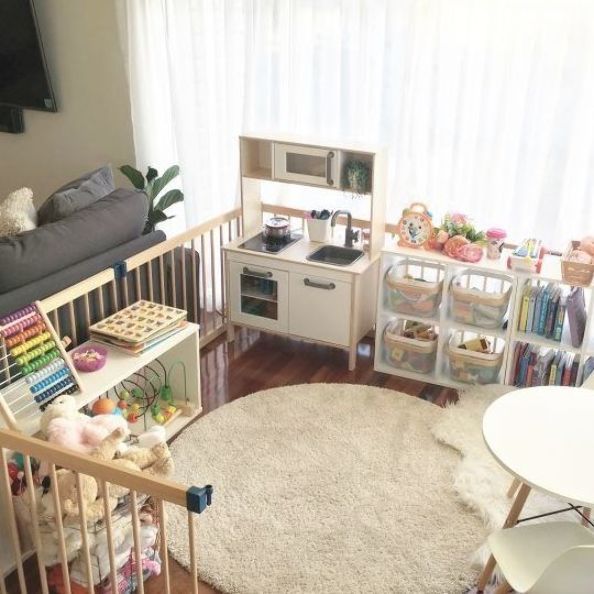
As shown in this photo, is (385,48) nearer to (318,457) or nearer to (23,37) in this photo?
(318,457)

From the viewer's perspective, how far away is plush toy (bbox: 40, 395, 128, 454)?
8.18 feet

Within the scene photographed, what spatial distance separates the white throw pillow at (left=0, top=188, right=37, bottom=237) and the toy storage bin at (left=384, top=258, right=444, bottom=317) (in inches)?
68.1

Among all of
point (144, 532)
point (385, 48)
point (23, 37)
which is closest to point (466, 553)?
point (144, 532)

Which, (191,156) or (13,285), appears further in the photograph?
(191,156)

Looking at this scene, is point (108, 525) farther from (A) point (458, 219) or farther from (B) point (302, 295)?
(A) point (458, 219)

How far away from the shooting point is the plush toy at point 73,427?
8.18 ft

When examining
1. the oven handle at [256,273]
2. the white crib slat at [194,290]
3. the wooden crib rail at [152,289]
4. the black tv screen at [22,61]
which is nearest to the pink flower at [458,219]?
the oven handle at [256,273]

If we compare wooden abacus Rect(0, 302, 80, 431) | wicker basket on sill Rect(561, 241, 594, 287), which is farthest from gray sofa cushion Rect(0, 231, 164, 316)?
wicker basket on sill Rect(561, 241, 594, 287)

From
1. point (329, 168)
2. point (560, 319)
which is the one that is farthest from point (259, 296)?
point (560, 319)

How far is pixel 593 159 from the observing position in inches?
141

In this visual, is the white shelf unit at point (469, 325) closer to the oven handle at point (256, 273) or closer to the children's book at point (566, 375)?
the children's book at point (566, 375)

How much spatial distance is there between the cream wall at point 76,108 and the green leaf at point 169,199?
551mm

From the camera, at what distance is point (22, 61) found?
16.0 feet

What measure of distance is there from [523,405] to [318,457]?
1.07 meters
